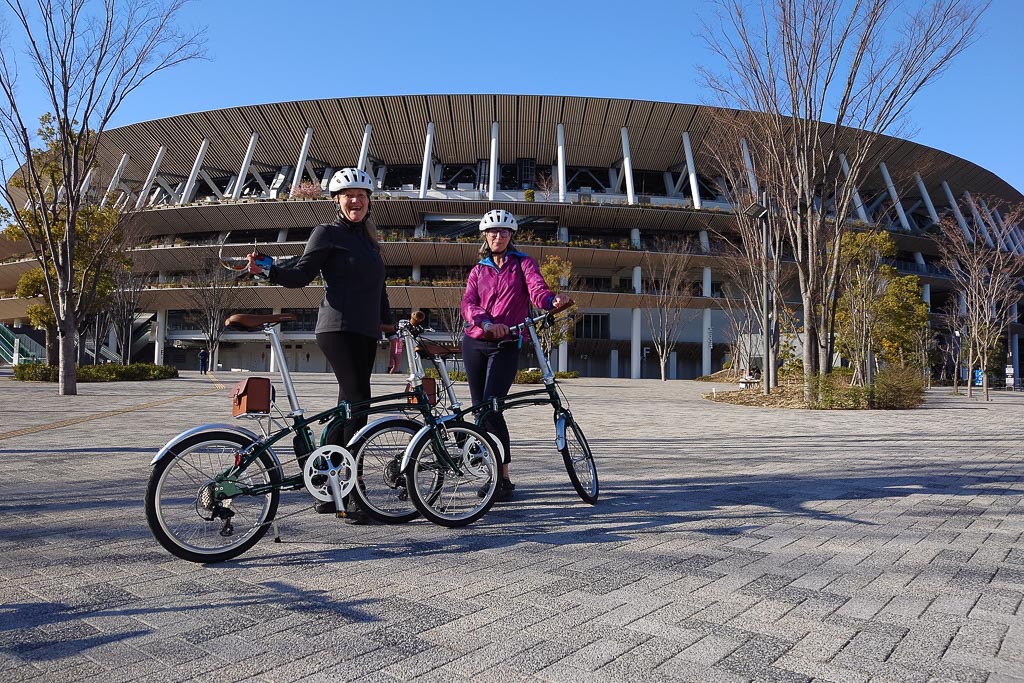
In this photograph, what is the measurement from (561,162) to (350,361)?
1455 inches

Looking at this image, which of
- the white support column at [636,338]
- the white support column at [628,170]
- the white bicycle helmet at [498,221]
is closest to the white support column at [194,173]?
the white support column at [628,170]

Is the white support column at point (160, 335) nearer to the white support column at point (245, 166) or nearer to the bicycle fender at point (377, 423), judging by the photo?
the white support column at point (245, 166)

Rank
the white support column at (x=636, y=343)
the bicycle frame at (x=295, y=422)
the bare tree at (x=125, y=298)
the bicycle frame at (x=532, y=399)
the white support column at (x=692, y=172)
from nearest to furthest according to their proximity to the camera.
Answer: the bicycle frame at (x=295, y=422)
the bicycle frame at (x=532, y=399)
the bare tree at (x=125, y=298)
the white support column at (x=692, y=172)
the white support column at (x=636, y=343)

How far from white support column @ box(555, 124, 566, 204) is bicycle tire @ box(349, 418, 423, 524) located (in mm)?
35865

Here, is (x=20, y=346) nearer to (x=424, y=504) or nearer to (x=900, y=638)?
(x=424, y=504)

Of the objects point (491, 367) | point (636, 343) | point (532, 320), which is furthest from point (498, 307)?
point (636, 343)

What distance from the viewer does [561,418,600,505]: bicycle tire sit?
427 cm

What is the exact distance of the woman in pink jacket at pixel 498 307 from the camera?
13.9 ft

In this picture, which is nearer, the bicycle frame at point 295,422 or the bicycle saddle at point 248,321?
the bicycle frame at point 295,422

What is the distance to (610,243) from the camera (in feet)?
127

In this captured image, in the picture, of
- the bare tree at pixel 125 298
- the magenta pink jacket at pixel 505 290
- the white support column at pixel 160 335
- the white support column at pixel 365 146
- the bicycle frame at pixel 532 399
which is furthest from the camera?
the white support column at pixel 160 335

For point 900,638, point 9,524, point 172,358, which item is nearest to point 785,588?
point 900,638

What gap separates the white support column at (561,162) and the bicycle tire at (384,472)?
35865 millimetres

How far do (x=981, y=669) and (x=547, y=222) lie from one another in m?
→ 39.4
